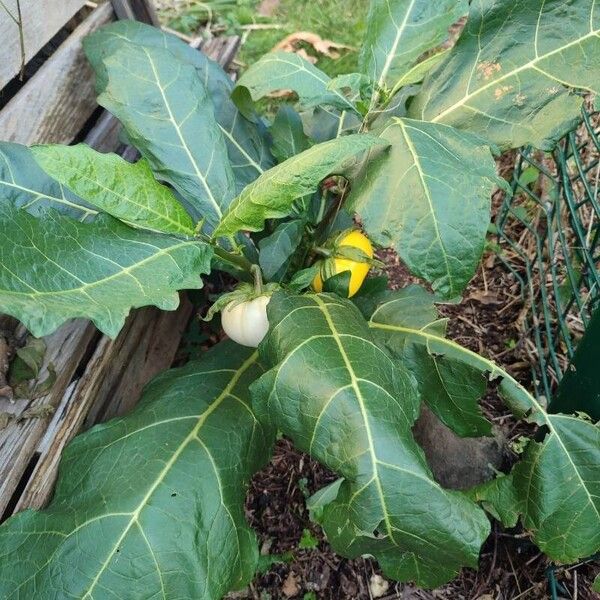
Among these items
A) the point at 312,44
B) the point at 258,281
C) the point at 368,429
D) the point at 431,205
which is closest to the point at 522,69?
the point at 431,205

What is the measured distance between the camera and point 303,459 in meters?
1.91

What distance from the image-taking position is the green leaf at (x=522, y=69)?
1410 millimetres

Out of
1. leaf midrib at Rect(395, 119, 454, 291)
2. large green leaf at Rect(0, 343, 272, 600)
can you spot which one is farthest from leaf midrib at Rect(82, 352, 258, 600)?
leaf midrib at Rect(395, 119, 454, 291)

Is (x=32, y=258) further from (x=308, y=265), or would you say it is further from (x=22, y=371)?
(x=308, y=265)

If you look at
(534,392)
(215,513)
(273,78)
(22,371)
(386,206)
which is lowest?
(534,392)

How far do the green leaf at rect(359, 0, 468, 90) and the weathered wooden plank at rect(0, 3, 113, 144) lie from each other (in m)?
0.80

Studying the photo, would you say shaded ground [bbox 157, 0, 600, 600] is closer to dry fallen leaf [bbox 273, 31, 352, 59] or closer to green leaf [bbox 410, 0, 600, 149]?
green leaf [bbox 410, 0, 600, 149]

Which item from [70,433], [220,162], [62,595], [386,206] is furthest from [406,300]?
[62,595]

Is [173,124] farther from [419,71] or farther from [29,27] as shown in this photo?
[419,71]

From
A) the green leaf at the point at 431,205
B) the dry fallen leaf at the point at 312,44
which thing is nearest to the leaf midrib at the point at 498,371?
the green leaf at the point at 431,205

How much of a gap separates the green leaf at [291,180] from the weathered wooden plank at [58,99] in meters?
0.68

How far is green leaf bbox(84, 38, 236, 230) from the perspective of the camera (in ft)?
5.02

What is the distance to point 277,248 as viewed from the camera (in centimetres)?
150

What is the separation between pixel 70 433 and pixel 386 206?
951 mm
